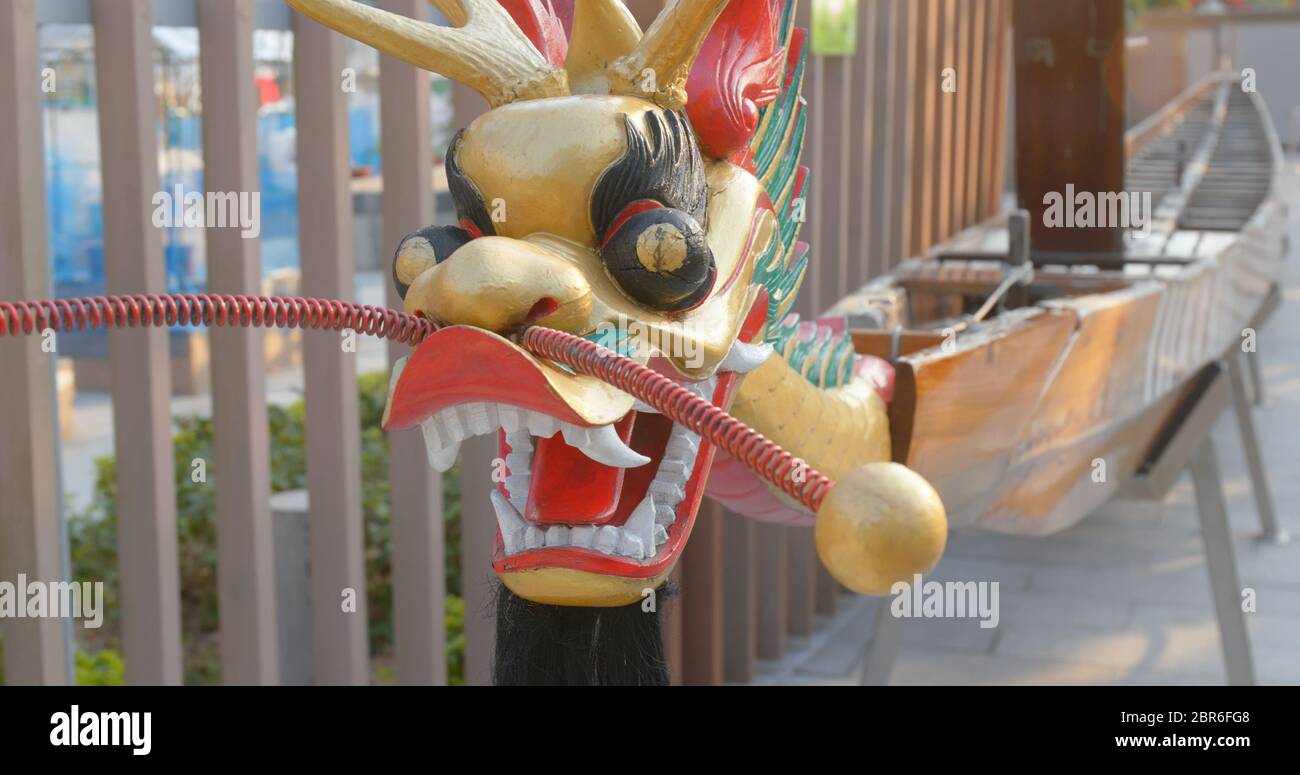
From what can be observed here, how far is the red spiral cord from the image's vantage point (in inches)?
31.3

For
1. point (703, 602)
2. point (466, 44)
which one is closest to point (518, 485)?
point (466, 44)

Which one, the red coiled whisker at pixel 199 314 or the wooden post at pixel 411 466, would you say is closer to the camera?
the red coiled whisker at pixel 199 314

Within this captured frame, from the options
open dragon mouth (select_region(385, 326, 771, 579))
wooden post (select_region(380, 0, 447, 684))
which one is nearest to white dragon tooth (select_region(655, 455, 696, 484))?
open dragon mouth (select_region(385, 326, 771, 579))

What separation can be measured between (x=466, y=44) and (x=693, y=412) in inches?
18.5

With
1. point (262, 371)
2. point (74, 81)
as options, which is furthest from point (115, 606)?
point (74, 81)

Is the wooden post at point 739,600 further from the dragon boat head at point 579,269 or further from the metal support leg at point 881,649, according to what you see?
the dragon boat head at point 579,269

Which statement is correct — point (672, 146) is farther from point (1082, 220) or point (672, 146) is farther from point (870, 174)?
point (870, 174)

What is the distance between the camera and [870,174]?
372 cm

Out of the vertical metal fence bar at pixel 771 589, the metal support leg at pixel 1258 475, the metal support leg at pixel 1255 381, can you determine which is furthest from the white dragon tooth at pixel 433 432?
the metal support leg at pixel 1255 381

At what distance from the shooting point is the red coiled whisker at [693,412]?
0.79 metres

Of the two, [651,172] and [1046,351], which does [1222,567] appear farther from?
[651,172]

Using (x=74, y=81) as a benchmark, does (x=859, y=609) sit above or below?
below

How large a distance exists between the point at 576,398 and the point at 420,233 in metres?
0.29

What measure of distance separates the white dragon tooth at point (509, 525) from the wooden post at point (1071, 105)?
1.89m
